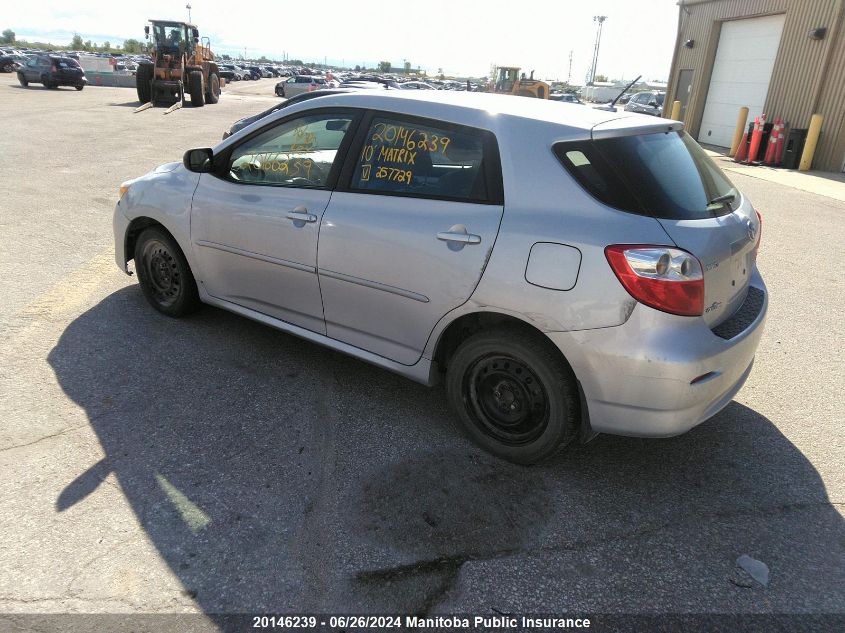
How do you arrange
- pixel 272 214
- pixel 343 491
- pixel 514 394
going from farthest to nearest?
1. pixel 272 214
2. pixel 514 394
3. pixel 343 491

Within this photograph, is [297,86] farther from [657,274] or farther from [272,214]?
[657,274]

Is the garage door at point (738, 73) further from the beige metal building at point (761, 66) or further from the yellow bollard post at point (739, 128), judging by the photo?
the yellow bollard post at point (739, 128)

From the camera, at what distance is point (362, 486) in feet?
9.45

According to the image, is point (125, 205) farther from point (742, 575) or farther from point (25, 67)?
point (25, 67)

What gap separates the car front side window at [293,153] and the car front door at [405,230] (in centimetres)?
19

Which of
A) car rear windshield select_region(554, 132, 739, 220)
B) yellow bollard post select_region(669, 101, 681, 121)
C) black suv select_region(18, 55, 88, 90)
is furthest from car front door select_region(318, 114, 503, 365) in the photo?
black suv select_region(18, 55, 88, 90)

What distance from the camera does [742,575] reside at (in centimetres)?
244

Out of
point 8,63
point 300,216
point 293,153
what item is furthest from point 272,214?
point 8,63

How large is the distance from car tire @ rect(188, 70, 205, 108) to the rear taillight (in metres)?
26.5

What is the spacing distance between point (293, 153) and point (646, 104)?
104 feet

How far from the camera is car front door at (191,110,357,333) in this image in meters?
3.52

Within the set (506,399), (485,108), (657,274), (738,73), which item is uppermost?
(738,73)

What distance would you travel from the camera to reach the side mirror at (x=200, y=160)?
4035mm

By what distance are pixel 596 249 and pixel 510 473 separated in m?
1.18
